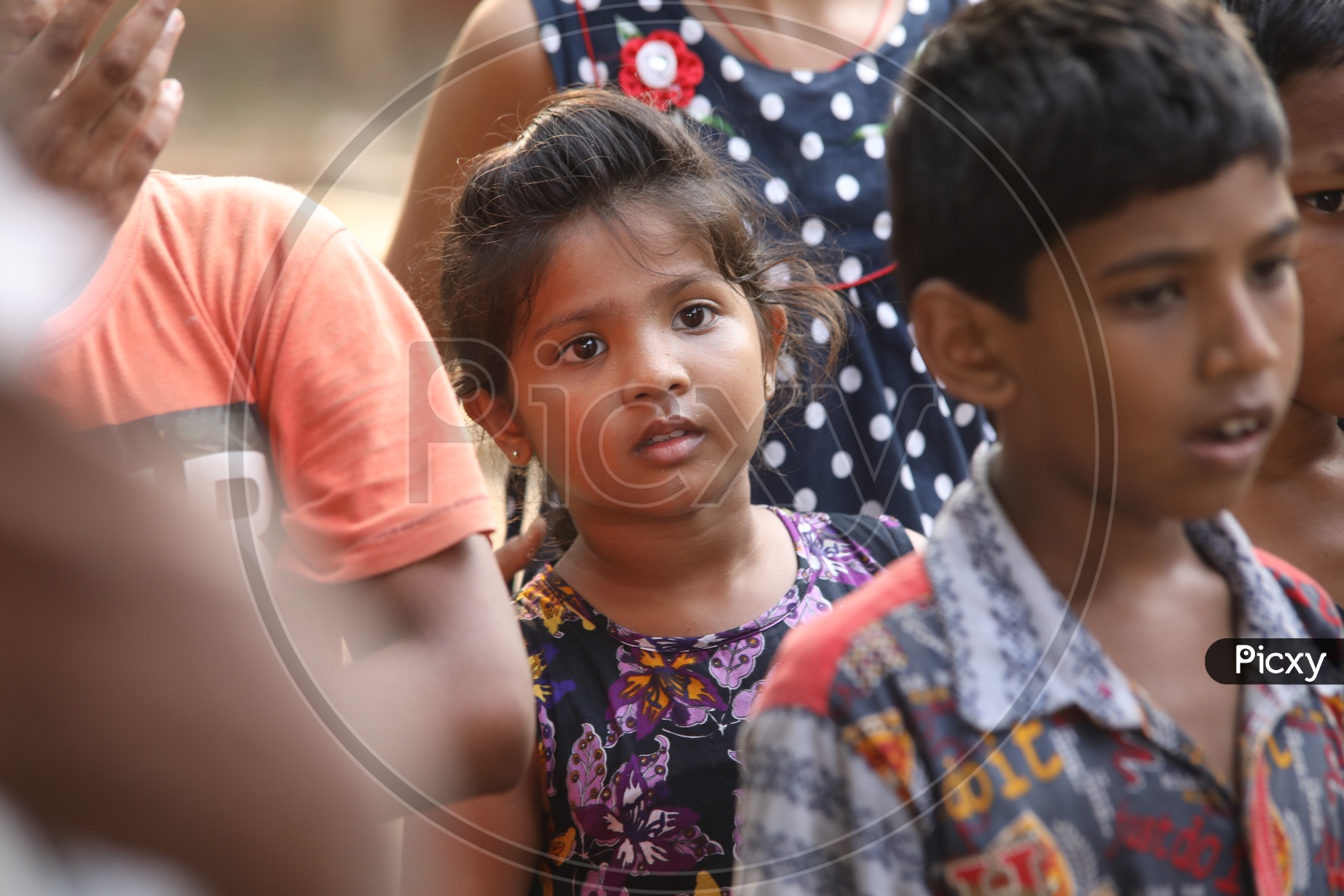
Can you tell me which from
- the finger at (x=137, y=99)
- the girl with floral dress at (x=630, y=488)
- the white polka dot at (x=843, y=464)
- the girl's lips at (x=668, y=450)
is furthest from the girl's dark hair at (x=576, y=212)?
the finger at (x=137, y=99)

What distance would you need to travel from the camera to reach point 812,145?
4.85 ft

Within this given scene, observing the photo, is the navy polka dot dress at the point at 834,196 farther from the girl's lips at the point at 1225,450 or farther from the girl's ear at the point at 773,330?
the girl's lips at the point at 1225,450

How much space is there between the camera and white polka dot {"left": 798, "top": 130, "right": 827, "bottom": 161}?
148 centimetres

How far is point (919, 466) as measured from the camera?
147 cm

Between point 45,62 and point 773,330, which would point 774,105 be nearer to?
point 773,330

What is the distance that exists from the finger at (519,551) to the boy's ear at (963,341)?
77 cm

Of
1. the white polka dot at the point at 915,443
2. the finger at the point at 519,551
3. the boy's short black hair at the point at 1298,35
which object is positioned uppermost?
the boy's short black hair at the point at 1298,35

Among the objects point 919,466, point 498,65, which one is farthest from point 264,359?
point 919,466

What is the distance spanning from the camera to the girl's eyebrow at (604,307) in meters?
1.26

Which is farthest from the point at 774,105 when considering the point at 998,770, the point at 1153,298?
the point at 998,770

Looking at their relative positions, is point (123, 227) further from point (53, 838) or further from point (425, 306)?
point (53, 838)

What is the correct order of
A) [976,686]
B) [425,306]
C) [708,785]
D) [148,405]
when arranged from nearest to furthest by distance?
[976,686], [148,405], [708,785], [425,306]

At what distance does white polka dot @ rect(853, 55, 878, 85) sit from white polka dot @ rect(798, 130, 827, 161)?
9cm

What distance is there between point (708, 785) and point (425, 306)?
0.78 meters
